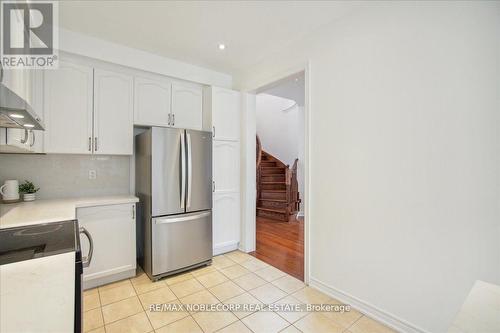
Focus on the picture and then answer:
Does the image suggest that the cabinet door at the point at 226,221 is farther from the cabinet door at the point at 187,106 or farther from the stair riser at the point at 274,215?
the stair riser at the point at 274,215

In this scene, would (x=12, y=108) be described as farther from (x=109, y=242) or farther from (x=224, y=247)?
(x=224, y=247)

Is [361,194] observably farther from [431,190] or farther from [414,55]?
[414,55]

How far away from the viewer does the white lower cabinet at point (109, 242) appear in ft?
7.38

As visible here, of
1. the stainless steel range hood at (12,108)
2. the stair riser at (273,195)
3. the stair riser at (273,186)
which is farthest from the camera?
the stair riser at (273,186)

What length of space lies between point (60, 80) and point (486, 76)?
3.35m

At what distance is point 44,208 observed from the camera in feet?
6.20

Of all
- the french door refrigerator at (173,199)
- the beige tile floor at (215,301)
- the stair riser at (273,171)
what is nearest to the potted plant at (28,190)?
the french door refrigerator at (173,199)

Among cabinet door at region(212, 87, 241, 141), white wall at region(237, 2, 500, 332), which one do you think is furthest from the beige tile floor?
cabinet door at region(212, 87, 241, 141)

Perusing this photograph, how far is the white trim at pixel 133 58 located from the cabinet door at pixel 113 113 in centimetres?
18

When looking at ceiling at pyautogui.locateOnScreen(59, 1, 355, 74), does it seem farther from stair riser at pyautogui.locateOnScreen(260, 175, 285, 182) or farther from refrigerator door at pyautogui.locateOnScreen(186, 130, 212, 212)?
stair riser at pyautogui.locateOnScreen(260, 175, 285, 182)

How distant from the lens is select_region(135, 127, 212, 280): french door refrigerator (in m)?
2.42

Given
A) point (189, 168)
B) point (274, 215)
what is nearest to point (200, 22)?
point (189, 168)

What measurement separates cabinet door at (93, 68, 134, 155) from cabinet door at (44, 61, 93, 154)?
0.23ft

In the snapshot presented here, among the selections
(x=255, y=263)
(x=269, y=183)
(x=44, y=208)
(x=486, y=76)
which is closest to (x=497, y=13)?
(x=486, y=76)
